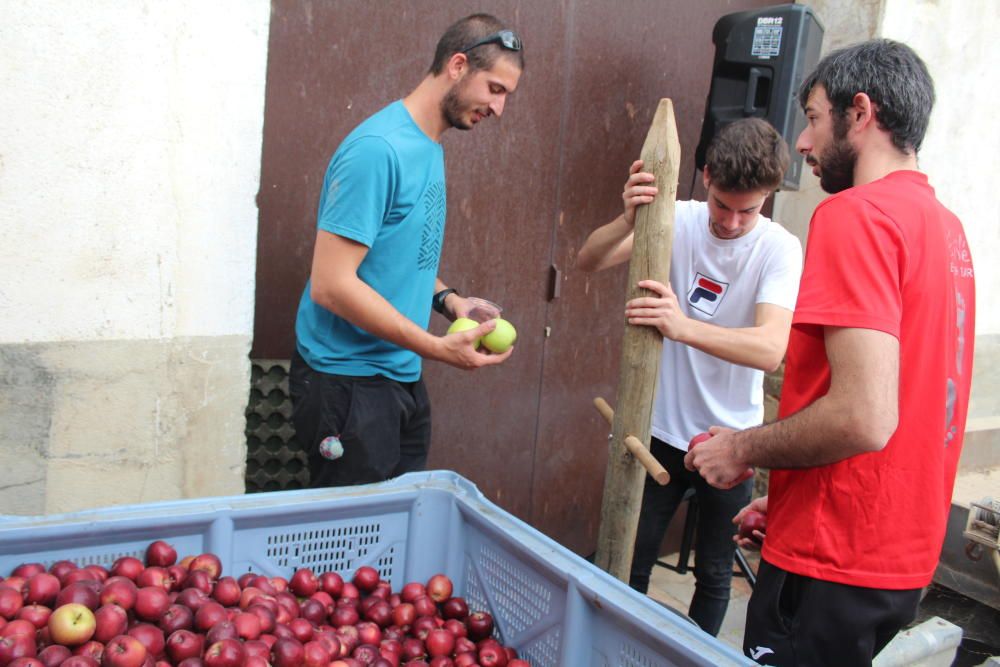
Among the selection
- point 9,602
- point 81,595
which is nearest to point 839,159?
point 81,595

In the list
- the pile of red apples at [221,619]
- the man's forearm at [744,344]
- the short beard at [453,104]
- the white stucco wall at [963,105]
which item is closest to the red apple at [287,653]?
the pile of red apples at [221,619]

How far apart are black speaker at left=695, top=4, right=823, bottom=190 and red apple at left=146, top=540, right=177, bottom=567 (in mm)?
3073

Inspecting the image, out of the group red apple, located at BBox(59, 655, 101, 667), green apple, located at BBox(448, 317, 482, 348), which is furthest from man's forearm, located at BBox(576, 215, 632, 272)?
red apple, located at BBox(59, 655, 101, 667)

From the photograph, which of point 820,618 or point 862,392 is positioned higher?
point 862,392

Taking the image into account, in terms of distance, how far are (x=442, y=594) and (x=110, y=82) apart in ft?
6.09

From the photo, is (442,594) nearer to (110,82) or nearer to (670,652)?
(670,652)

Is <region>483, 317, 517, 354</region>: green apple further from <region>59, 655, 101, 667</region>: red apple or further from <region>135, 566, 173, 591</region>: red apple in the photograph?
<region>59, 655, 101, 667</region>: red apple

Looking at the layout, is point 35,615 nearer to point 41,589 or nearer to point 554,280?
point 41,589

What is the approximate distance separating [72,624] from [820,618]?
1.54 meters

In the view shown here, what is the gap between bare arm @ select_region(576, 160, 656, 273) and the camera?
91.4 inches

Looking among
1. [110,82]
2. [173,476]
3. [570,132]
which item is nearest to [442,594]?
[173,476]

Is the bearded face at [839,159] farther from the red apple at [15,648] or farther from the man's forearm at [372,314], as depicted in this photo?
the red apple at [15,648]

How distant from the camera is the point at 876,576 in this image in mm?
1848

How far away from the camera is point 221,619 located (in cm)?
177
